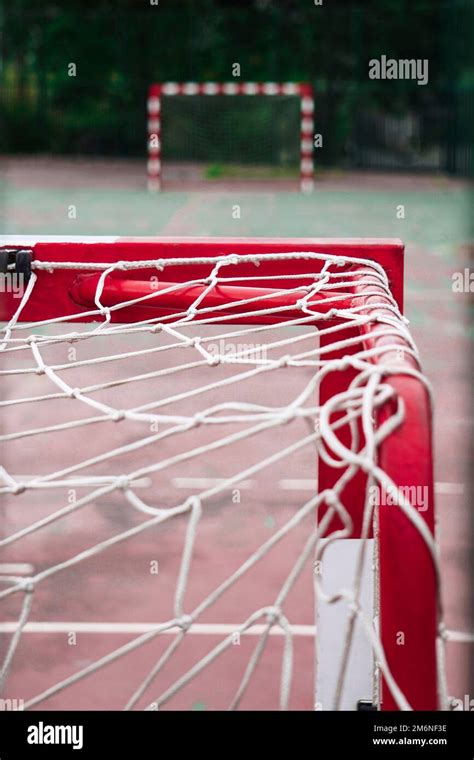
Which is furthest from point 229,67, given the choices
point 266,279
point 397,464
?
point 397,464

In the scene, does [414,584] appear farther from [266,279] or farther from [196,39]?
[196,39]

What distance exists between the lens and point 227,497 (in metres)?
3.31

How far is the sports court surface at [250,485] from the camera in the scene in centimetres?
237

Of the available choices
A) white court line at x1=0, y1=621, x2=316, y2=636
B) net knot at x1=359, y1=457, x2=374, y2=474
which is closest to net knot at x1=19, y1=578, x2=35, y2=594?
net knot at x1=359, y1=457, x2=374, y2=474

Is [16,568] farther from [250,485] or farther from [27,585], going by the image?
[27,585]

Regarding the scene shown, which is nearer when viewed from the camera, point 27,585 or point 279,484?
point 27,585

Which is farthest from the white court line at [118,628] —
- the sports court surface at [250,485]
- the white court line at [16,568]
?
the white court line at [16,568]

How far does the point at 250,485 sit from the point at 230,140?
33.2 ft

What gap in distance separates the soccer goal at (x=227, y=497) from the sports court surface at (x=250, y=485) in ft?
0.03

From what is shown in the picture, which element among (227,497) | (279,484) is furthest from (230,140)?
(227,497)

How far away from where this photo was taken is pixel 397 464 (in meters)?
0.99

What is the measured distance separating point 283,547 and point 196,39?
11288 mm
